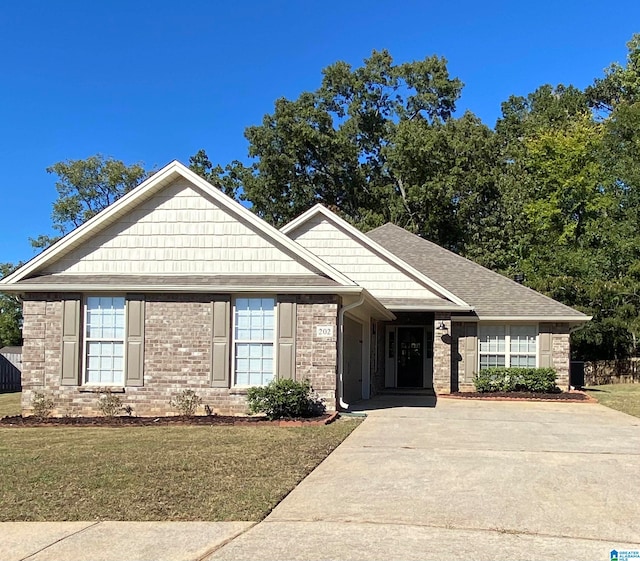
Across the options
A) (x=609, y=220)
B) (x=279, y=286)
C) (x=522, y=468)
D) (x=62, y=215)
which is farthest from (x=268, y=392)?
(x=62, y=215)

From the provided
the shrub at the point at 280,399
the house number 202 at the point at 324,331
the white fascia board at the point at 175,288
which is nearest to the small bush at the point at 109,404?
the white fascia board at the point at 175,288

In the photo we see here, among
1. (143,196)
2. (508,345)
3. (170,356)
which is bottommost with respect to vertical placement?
(170,356)

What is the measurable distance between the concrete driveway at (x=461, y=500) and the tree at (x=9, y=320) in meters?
36.3

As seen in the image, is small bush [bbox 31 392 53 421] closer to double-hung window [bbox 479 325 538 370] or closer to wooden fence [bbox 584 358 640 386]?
double-hung window [bbox 479 325 538 370]

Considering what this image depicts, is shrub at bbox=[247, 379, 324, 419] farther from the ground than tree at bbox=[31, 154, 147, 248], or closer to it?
closer to it

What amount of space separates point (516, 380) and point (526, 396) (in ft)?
2.57

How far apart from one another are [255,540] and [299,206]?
36.4 meters

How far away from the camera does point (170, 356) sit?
543 inches

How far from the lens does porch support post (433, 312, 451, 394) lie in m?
19.7

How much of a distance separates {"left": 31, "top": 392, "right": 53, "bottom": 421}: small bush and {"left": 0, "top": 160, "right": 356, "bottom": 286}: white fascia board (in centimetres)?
242

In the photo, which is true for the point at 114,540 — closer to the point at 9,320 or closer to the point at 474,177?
the point at 474,177

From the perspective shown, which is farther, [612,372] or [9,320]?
[9,320]

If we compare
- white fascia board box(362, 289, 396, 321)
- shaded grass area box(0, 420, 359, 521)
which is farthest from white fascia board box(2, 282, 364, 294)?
shaded grass area box(0, 420, 359, 521)

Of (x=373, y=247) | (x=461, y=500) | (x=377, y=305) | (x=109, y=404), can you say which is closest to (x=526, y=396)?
(x=377, y=305)
